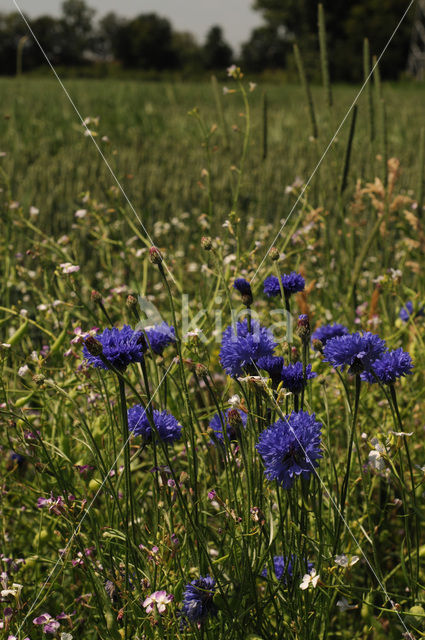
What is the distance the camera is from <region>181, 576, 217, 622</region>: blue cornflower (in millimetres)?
764

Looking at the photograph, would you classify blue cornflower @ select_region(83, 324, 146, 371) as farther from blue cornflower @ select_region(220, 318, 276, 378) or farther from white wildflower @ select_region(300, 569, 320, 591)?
white wildflower @ select_region(300, 569, 320, 591)

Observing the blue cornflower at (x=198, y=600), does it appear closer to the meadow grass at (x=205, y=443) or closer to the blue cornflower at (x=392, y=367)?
the meadow grass at (x=205, y=443)

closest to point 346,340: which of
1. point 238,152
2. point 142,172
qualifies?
point 142,172

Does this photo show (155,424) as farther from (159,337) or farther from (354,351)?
(354,351)

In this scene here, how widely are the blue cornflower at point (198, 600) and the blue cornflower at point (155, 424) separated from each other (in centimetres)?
20

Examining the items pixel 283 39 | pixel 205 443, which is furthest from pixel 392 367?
pixel 283 39

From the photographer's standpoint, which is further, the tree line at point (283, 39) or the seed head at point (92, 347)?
the tree line at point (283, 39)

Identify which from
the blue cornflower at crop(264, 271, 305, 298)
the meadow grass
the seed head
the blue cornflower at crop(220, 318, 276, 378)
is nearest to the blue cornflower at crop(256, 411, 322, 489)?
the meadow grass

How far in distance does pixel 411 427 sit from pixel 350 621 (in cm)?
46

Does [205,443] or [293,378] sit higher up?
[293,378]

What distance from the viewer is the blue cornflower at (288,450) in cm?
70

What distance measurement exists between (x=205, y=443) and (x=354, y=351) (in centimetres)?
45

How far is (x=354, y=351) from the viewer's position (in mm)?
767

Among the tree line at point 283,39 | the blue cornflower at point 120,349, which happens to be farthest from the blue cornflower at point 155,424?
the tree line at point 283,39
